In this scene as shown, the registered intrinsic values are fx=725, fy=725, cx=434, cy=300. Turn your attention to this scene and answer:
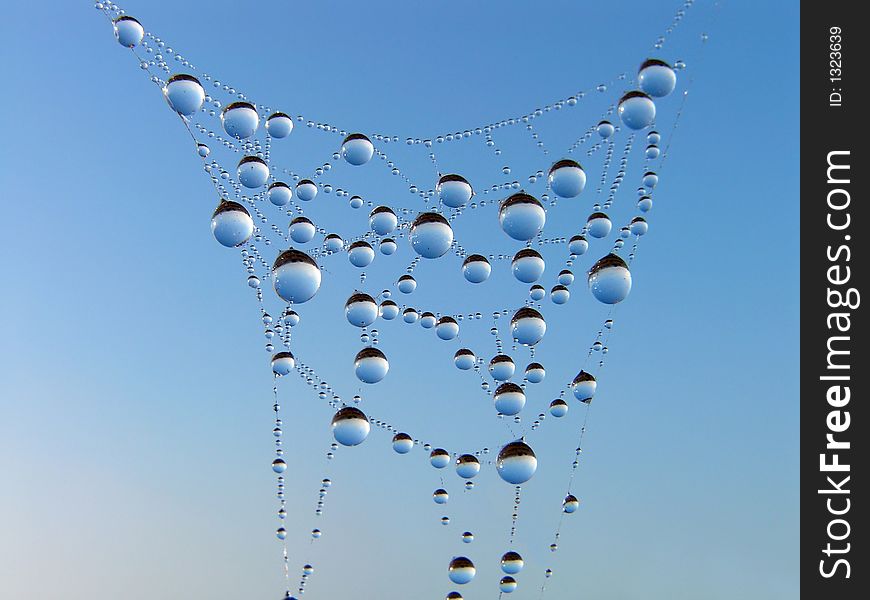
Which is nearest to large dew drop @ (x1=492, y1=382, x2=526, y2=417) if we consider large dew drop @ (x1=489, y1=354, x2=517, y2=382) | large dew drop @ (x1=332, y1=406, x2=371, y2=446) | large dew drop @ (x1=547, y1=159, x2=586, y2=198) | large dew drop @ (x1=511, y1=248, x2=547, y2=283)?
large dew drop @ (x1=489, y1=354, x2=517, y2=382)

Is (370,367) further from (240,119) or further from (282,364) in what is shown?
(240,119)

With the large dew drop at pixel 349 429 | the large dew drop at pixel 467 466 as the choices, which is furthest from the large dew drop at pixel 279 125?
the large dew drop at pixel 467 466

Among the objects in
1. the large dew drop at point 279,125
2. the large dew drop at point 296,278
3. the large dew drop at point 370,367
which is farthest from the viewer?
the large dew drop at point 279,125

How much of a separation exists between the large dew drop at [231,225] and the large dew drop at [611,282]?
66.3 inches

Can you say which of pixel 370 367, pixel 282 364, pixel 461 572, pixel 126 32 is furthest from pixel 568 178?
pixel 126 32

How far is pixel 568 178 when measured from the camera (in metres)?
3.63

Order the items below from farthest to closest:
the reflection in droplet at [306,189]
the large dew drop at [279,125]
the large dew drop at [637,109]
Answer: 1. the reflection in droplet at [306,189]
2. the large dew drop at [279,125]
3. the large dew drop at [637,109]

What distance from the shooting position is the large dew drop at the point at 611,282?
3.50 m

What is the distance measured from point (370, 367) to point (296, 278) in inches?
26.2

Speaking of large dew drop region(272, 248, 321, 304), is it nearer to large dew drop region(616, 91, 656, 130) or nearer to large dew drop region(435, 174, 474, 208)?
large dew drop region(435, 174, 474, 208)

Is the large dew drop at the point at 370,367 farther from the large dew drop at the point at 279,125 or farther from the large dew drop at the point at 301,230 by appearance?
the large dew drop at the point at 279,125

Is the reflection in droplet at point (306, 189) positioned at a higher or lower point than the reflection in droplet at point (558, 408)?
higher

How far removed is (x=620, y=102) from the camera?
3.68 metres
